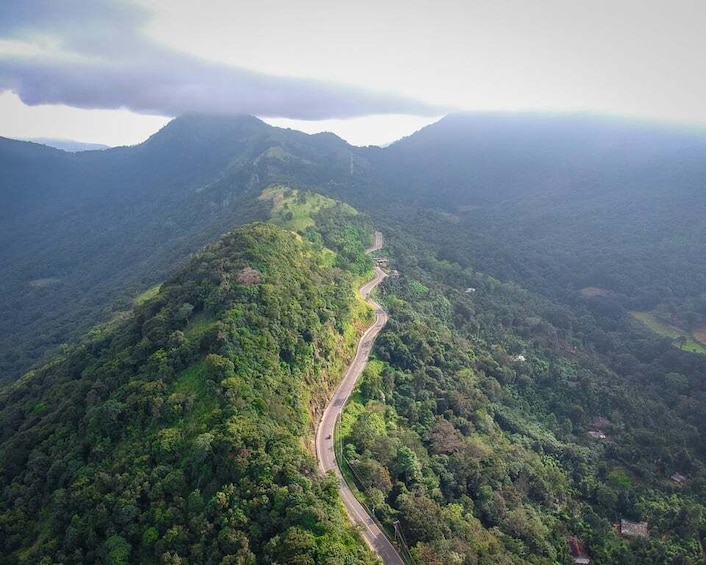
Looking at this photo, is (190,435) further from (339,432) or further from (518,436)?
(518,436)

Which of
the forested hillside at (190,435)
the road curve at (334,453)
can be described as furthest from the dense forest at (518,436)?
the forested hillside at (190,435)

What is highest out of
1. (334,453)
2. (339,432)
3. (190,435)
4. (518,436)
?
(190,435)

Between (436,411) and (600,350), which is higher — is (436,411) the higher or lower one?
the higher one

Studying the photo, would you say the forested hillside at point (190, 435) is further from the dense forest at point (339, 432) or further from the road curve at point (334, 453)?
the road curve at point (334, 453)

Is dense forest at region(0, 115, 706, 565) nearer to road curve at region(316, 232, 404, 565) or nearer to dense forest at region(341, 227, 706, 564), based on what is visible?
dense forest at region(341, 227, 706, 564)

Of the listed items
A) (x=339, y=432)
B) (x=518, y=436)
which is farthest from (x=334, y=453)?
(x=518, y=436)

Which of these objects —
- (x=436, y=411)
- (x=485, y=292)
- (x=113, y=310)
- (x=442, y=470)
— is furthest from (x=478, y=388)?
(x=113, y=310)

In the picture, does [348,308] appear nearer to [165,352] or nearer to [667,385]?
[165,352]
